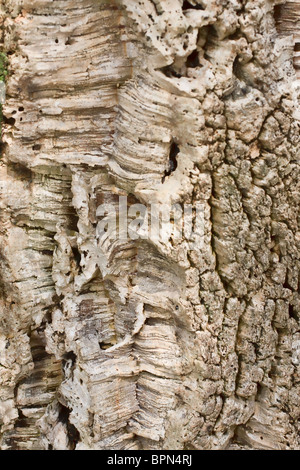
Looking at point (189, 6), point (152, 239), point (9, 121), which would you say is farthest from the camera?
point (9, 121)

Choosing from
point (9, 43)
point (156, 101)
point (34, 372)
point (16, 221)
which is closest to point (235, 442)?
point (34, 372)

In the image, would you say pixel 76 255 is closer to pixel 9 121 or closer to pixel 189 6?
pixel 9 121

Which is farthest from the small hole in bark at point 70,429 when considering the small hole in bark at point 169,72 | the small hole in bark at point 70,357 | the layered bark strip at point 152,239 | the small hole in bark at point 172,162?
the small hole in bark at point 169,72

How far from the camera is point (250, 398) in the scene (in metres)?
3.47

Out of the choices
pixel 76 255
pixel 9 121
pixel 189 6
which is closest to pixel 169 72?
pixel 189 6

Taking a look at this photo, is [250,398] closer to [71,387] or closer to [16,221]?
[71,387]

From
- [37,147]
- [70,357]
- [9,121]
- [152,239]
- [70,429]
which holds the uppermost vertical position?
[9,121]

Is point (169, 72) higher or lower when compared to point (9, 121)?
higher

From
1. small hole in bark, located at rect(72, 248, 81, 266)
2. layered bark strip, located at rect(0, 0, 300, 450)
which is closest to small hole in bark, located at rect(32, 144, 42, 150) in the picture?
layered bark strip, located at rect(0, 0, 300, 450)

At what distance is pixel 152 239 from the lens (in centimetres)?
307

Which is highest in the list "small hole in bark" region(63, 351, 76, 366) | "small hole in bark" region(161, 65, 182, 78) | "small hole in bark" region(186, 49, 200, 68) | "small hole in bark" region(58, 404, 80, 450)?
"small hole in bark" region(186, 49, 200, 68)

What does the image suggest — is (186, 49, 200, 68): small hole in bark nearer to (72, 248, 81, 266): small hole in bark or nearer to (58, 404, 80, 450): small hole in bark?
(72, 248, 81, 266): small hole in bark

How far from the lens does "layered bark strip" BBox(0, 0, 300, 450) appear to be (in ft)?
9.62

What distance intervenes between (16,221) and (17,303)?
1.91 ft
